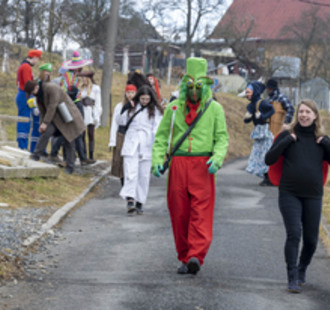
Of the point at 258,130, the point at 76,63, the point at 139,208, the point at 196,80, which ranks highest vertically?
the point at 196,80

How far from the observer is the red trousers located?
719cm

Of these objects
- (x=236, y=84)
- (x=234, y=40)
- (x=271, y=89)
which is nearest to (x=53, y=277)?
(x=271, y=89)

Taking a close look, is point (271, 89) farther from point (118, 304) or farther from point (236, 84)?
point (236, 84)

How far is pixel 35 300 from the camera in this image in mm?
6051

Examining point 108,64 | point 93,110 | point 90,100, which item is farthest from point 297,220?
point 108,64

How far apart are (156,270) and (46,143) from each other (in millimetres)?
6989

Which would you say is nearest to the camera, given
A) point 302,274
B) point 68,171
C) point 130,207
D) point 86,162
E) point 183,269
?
point 302,274

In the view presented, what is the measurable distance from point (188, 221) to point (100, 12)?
3040 centimetres

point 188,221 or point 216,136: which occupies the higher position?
point 216,136

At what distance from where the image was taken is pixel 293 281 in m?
6.48

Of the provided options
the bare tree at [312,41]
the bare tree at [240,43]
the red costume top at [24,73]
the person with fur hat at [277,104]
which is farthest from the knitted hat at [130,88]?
the bare tree at [312,41]

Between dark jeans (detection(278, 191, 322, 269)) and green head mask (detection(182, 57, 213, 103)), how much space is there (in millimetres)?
1271

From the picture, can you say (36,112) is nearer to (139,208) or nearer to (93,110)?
(93,110)

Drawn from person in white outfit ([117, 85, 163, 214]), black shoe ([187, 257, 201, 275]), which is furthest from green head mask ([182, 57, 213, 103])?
person in white outfit ([117, 85, 163, 214])
